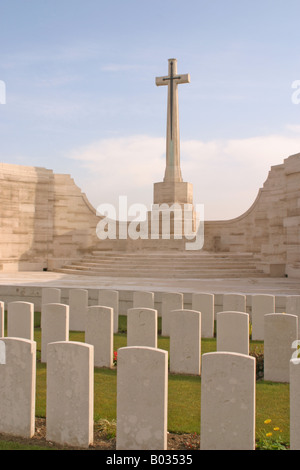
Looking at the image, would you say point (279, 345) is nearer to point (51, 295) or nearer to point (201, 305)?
point (201, 305)

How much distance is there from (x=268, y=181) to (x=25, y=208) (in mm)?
11426

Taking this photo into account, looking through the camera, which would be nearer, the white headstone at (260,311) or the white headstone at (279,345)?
the white headstone at (279,345)

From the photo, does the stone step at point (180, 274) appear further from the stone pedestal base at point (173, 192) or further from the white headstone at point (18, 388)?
the white headstone at point (18, 388)

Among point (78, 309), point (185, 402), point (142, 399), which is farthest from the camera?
point (78, 309)

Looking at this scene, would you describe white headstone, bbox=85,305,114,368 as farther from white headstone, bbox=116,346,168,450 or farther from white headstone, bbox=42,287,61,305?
white headstone, bbox=42,287,61,305

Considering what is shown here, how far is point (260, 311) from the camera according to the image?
775 cm

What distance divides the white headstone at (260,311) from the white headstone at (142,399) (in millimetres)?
4299

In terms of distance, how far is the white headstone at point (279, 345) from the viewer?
5492 mm

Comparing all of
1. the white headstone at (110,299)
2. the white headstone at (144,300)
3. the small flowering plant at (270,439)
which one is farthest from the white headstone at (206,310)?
the small flowering plant at (270,439)

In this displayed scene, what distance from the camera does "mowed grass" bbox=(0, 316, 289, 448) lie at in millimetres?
4289

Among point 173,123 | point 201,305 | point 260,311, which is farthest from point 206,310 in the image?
point 173,123

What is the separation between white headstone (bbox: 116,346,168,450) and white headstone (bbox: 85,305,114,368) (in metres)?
2.35

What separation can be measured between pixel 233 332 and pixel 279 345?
71cm

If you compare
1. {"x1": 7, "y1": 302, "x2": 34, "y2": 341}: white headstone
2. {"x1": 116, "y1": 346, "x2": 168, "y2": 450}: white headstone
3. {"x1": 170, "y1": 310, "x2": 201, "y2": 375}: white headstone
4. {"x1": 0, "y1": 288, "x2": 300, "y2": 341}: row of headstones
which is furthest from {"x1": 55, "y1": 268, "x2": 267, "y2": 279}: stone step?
{"x1": 116, "y1": 346, "x2": 168, "y2": 450}: white headstone
